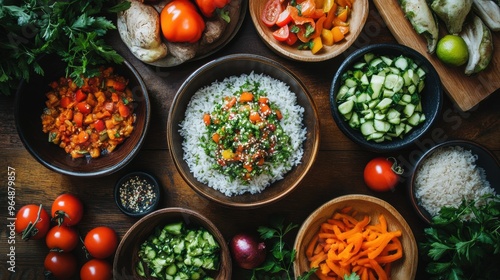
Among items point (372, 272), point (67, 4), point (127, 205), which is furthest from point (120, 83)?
point (372, 272)

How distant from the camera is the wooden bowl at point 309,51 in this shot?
2.64m

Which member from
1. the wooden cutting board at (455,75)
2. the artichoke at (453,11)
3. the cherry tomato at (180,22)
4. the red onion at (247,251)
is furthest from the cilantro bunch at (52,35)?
the artichoke at (453,11)

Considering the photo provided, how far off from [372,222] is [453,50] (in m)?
1.00

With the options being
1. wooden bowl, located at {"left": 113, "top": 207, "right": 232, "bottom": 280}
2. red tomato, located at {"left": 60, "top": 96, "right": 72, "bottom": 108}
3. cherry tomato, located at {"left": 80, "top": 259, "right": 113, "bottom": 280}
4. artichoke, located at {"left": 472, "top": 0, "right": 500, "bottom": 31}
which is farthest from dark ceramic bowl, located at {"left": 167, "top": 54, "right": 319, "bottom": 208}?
artichoke, located at {"left": 472, "top": 0, "right": 500, "bottom": 31}

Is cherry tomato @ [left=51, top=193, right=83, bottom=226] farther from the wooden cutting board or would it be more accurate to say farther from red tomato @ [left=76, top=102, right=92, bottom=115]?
the wooden cutting board

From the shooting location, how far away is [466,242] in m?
2.36

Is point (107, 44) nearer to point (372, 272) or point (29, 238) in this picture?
point (29, 238)

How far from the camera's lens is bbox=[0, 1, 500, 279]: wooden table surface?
281cm

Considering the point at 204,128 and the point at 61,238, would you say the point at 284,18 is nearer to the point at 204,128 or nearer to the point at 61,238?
the point at 204,128

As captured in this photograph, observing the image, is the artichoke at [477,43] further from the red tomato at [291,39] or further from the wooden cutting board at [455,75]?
the red tomato at [291,39]

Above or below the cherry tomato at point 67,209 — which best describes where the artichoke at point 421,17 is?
above

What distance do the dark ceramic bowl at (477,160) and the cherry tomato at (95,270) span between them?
5.48 feet

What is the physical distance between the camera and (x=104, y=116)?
267 centimetres

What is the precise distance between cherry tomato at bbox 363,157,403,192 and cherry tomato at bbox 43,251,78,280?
1.68 metres
